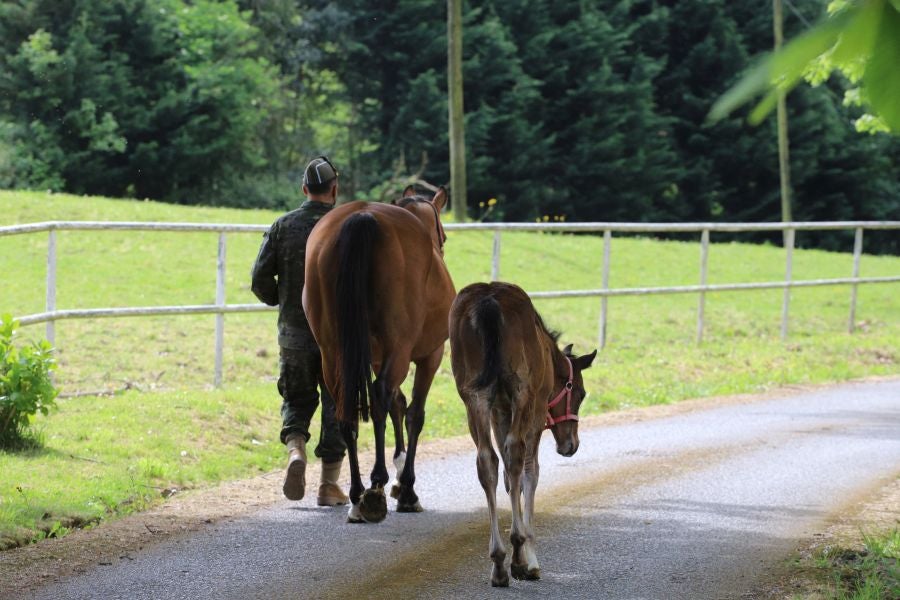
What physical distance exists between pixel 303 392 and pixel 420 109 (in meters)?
30.4

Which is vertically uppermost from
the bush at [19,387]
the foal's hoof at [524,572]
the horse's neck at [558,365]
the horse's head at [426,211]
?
the horse's head at [426,211]

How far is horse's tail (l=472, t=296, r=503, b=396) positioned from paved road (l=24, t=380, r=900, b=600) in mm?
899

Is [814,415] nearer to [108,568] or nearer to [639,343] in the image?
[639,343]


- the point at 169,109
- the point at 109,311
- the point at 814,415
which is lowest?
the point at 814,415

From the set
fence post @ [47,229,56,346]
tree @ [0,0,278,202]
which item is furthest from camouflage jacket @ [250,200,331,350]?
tree @ [0,0,278,202]

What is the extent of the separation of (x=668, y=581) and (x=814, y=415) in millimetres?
6361

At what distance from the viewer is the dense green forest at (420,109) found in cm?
3123

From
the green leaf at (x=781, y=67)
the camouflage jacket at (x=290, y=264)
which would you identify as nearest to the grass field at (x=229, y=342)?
the camouflage jacket at (x=290, y=264)

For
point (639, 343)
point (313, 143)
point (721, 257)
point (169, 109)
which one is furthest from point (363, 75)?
point (639, 343)

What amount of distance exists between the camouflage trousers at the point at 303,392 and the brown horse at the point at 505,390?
171 cm

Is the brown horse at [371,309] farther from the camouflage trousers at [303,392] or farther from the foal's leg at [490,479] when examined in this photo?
the foal's leg at [490,479]

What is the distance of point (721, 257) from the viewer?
92.6 feet

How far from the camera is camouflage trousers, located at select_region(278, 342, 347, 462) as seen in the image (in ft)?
23.9

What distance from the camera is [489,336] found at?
5508 mm
